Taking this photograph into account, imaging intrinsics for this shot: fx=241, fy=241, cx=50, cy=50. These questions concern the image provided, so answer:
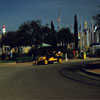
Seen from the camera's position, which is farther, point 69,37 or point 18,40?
point 69,37

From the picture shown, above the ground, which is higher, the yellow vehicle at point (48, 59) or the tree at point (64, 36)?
the tree at point (64, 36)

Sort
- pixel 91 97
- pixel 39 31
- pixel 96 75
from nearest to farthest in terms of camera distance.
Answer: pixel 91 97 < pixel 96 75 < pixel 39 31

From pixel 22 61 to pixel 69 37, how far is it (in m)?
25.1

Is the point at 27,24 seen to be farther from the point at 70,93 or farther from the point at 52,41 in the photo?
the point at 70,93

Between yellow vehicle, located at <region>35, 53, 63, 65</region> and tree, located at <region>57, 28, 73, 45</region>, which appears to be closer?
yellow vehicle, located at <region>35, 53, 63, 65</region>

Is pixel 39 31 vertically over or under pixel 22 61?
over

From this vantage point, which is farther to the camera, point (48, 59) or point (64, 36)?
point (64, 36)

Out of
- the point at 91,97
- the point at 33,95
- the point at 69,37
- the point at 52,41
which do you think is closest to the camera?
the point at 91,97

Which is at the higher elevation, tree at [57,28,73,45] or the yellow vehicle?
tree at [57,28,73,45]

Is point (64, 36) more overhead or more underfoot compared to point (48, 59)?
more overhead

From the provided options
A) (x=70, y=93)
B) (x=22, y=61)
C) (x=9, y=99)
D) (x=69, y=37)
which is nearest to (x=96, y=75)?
(x=70, y=93)

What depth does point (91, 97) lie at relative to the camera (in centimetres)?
924

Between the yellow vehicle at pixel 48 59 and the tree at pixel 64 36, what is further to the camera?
the tree at pixel 64 36

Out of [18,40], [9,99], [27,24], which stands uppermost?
[27,24]
